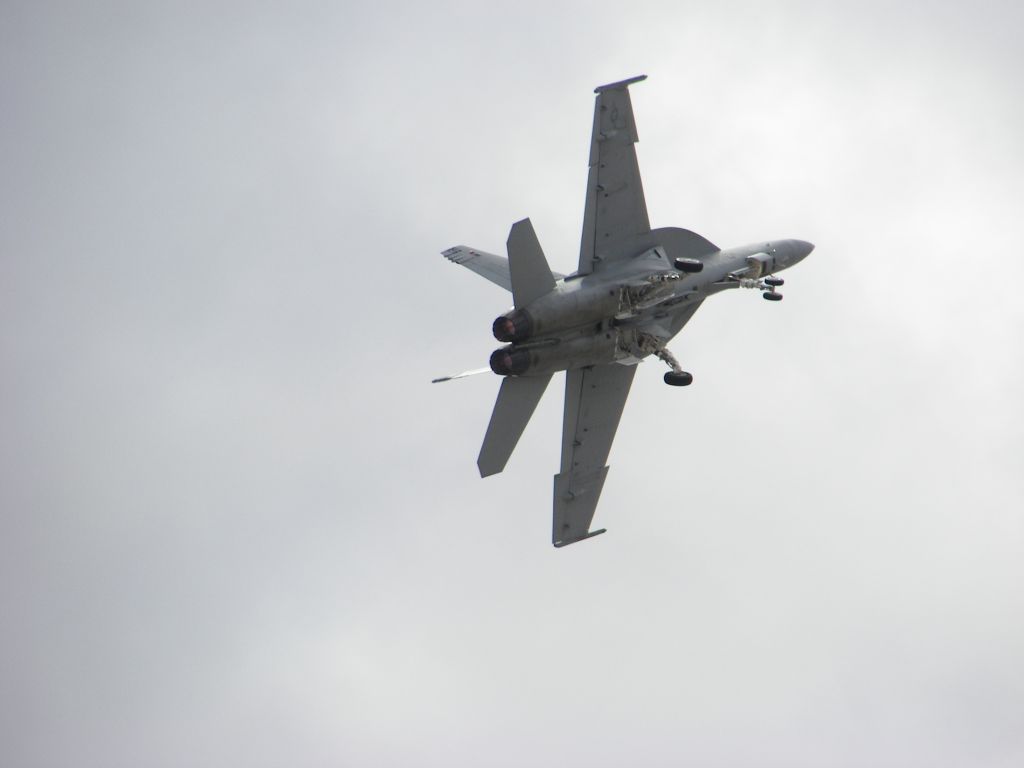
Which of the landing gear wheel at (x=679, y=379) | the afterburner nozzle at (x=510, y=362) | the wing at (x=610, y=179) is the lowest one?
the landing gear wheel at (x=679, y=379)

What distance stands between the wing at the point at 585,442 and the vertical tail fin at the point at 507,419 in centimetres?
243

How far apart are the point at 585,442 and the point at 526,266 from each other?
5.93m

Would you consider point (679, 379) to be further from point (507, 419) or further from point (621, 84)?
point (621, 84)

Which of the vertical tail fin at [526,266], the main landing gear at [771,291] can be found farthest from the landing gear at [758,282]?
the vertical tail fin at [526,266]

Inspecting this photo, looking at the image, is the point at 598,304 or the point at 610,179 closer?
the point at 598,304

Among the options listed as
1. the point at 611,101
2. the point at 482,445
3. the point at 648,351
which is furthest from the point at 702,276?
the point at 482,445

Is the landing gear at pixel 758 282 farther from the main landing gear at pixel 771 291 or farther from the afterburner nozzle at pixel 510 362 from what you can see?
the afterburner nozzle at pixel 510 362

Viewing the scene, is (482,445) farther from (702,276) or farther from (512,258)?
(702,276)

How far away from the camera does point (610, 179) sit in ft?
125

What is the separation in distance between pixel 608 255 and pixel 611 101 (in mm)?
3885

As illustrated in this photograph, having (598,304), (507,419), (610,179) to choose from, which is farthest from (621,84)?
(507,419)

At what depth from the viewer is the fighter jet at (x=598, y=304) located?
36188mm

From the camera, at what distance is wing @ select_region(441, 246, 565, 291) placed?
40.0 m

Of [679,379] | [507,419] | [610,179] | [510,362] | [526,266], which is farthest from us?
[610,179]
